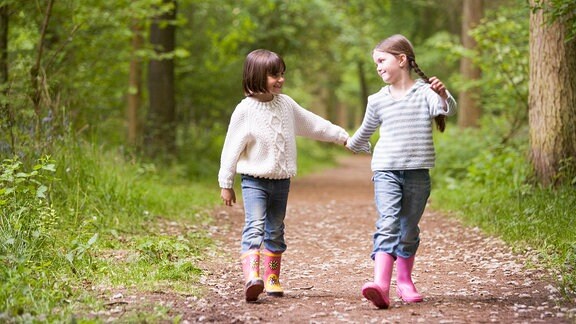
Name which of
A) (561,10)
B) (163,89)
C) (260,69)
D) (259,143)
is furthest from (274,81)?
(163,89)

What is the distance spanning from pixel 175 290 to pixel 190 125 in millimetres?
13443

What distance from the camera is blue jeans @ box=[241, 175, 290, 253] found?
16.5 ft

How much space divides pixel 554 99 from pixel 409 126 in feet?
13.2

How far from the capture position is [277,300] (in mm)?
5027

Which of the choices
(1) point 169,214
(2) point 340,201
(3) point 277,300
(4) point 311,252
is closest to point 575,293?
(3) point 277,300

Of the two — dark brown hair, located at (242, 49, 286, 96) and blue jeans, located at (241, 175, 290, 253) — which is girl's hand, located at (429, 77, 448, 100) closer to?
dark brown hair, located at (242, 49, 286, 96)

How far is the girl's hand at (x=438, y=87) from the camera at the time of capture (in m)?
4.68

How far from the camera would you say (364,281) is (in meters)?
5.91

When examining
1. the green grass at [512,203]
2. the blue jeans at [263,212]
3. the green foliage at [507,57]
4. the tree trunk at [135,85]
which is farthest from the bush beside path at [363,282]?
the tree trunk at [135,85]

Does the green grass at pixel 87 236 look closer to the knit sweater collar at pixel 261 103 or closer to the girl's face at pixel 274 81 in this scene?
the knit sweater collar at pixel 261 103

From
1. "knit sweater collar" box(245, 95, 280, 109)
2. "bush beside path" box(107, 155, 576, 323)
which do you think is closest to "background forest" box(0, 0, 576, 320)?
"bush beside path" box(107, 155, 576, 323)

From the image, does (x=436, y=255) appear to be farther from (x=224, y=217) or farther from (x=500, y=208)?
(x=224, y=217)

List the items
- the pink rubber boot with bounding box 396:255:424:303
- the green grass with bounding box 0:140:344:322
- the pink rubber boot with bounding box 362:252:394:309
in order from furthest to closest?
the pink rubber boot with bounding box 396:255:424:303
the pink rubber boot with bounding box 362:252:394:309
the green grass with bounding box 0:140:344:322

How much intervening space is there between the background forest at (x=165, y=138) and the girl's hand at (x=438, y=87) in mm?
1571
